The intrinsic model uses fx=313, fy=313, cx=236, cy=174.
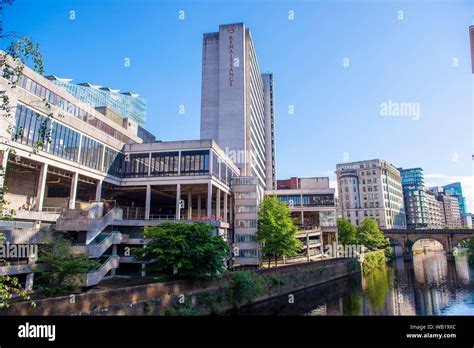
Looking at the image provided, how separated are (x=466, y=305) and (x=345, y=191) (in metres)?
99.8

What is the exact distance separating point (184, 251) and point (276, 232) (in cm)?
2466

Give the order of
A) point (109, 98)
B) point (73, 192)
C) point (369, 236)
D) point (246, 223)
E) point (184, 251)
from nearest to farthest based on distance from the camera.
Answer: point (184, 251) < point (73, 192) < point (246, 223) < point (369, 236) < point (109, 98)

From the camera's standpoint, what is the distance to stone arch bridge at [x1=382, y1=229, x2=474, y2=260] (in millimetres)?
88312

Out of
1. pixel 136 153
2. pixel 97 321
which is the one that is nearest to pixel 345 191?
pixel 136 153

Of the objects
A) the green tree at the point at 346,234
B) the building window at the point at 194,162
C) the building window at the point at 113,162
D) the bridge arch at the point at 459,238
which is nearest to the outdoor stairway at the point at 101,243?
the building window at the point at 113,162

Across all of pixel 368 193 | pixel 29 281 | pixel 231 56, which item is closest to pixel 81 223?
pixel 29 281

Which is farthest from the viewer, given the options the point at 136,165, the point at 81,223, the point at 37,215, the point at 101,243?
the point at 136,165

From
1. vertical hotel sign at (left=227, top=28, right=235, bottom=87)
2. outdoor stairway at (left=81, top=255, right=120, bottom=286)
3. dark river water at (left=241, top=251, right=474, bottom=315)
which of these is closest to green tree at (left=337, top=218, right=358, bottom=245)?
dark river water at (left=241, top=251, right=474, bottom=315)

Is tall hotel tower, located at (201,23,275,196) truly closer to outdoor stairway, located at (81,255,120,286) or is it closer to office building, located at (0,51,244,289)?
office building, located at (0,51,244,289)

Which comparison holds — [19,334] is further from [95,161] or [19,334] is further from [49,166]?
[95,161]

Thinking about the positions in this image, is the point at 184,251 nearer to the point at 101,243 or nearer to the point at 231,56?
the point at 101,243

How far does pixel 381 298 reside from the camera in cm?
3797

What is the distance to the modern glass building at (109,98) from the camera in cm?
10550

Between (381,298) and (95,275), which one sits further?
(381,298)
